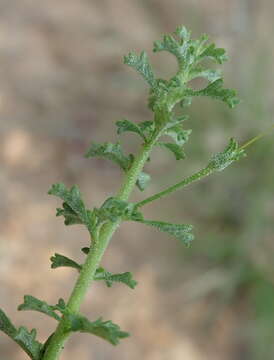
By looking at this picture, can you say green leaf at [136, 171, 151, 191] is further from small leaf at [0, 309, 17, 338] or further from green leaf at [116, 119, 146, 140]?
small leaf at [0, 309, 17, 338]

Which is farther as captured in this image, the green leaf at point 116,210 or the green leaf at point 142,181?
the green leaf at point 142,181

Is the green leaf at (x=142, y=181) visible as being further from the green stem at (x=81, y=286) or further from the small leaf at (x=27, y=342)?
the small leaf at (x=27, y=342)

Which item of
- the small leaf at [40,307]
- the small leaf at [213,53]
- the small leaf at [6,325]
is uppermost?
the small leaf at [213,53]

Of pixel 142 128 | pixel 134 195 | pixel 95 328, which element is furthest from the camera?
pixel 134 195

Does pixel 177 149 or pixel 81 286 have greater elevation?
pixel 177 149

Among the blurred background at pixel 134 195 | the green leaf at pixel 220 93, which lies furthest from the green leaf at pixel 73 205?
the blurred background at pixel 134 195

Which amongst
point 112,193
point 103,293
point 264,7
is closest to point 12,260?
point 103,293

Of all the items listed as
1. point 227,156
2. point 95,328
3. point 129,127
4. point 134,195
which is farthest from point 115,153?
point 134,195

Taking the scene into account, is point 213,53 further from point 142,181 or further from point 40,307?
point 40,307
